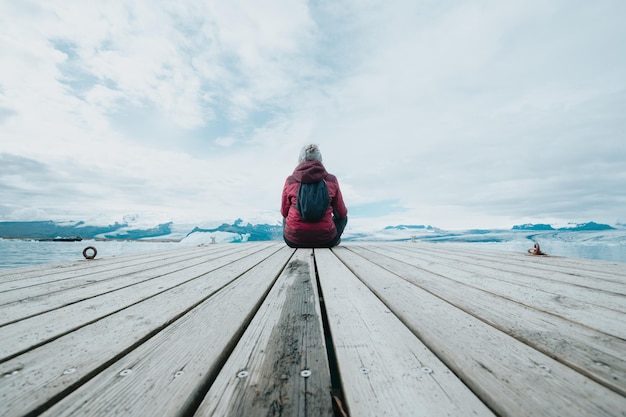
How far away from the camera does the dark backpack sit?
3246mm

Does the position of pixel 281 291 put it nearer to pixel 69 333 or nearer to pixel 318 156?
pixel 69 333

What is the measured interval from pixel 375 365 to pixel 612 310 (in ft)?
3.62

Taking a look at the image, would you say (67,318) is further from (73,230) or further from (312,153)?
(73,230)

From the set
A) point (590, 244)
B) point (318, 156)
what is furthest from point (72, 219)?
point (590, 244)

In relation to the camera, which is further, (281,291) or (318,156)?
(318,156)

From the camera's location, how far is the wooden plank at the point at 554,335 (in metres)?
0.61

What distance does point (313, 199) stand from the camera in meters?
3.24

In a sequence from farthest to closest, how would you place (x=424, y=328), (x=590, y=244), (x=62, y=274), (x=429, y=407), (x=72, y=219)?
1. (x=72, y=219)
2. (x=590, y=244)
3. (x=62, y=274)
4. (x=424, y=328)
5. (x=429, y=407)

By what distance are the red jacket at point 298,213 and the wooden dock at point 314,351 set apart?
2.04 meters

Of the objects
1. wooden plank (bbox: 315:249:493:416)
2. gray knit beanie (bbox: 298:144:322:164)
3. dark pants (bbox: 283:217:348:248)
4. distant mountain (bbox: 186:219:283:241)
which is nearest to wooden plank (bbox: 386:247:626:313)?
wooden plank (bbox: 315:249:493:416)

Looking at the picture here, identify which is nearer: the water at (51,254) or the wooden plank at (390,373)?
the wooden plank at (390,373)

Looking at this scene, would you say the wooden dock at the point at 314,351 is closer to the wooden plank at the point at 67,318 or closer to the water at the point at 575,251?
the wooden plank at the point at 67,318

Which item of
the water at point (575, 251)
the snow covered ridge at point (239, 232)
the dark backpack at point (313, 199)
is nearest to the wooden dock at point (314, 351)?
the dark backpack at point (313, 199)

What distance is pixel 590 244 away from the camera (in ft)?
171
